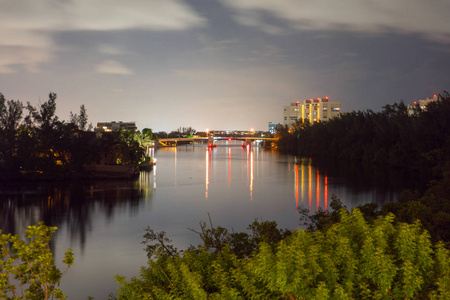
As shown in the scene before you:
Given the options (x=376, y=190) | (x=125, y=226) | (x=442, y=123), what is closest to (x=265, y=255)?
(x=125, y=226)

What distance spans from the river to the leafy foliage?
879cm

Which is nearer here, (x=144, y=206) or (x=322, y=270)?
(x=322, y=270)

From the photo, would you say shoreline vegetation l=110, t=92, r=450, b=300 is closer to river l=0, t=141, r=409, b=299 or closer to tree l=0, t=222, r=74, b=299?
tree l=0, t=222, r=74, b=299

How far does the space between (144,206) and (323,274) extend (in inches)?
1047

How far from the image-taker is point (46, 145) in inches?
1774

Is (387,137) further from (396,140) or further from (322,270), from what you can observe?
(322,270)

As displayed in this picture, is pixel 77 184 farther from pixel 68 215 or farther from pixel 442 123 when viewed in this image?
pixel 442 123

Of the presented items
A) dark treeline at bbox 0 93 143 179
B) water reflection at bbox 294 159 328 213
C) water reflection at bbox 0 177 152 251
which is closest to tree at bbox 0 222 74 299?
water reflection at bbox 0 177 152 251

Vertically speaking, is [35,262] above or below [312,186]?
above

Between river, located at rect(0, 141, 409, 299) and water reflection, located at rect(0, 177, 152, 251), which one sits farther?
water reflection, located at rect(0, 177, 152, 251)

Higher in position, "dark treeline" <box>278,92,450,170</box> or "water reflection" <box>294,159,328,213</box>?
"dark treeline" <box>278,92,450,170</box>

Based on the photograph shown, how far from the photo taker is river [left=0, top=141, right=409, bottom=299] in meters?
18.9

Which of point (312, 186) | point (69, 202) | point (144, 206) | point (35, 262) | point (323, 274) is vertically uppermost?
point (35, 262)

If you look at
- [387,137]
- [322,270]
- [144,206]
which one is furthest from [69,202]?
[387,137]
